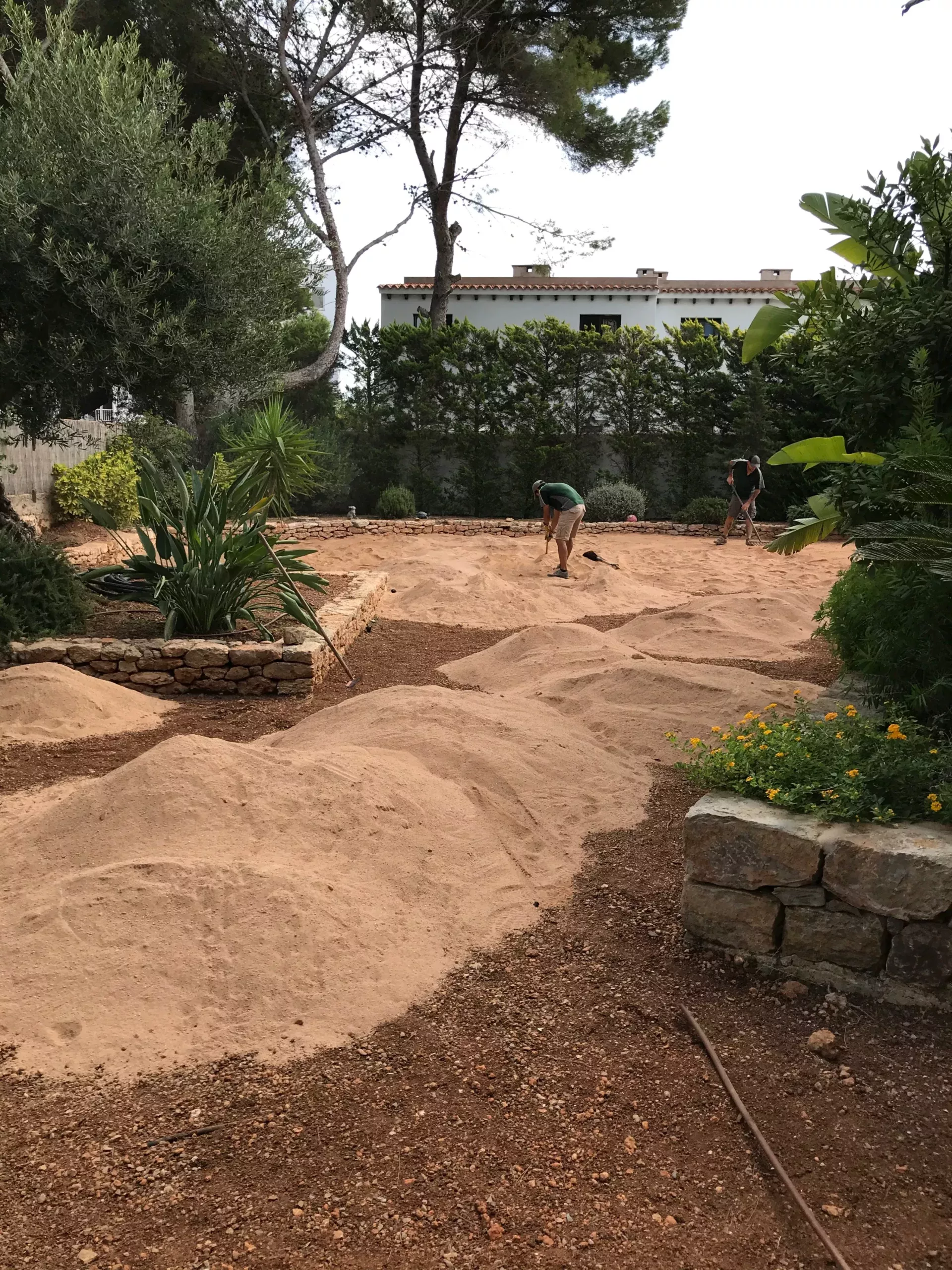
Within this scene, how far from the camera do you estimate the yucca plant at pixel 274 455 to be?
25.8ft

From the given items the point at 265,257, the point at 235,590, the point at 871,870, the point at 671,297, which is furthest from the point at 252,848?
the point at 671,297

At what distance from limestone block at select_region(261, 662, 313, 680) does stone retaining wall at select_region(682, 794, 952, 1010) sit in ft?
14.6

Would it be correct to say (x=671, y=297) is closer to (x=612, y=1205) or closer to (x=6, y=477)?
(x=6, y=477)

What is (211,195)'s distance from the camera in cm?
859

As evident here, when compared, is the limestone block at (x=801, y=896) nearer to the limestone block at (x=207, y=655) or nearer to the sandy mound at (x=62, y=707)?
the sandy mound at (x=62, y=707)

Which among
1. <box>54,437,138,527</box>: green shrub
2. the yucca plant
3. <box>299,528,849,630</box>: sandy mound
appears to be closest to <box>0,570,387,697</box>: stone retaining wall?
the yucca plant

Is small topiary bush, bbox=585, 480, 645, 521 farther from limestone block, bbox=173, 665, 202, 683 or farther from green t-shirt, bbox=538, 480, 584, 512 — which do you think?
limestone block, bbox=173, 665, 202, 683

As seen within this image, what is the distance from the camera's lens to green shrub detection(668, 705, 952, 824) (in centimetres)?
334

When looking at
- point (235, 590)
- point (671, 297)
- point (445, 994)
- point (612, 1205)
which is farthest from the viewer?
point (671, 297)

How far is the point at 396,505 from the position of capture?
63.5 ft

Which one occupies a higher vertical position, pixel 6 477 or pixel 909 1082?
pixel 6 477

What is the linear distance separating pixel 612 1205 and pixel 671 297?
28.6 m

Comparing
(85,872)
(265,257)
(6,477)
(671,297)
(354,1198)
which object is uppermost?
(671,297)

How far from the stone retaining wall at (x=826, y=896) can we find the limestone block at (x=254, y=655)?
458 centimetres
